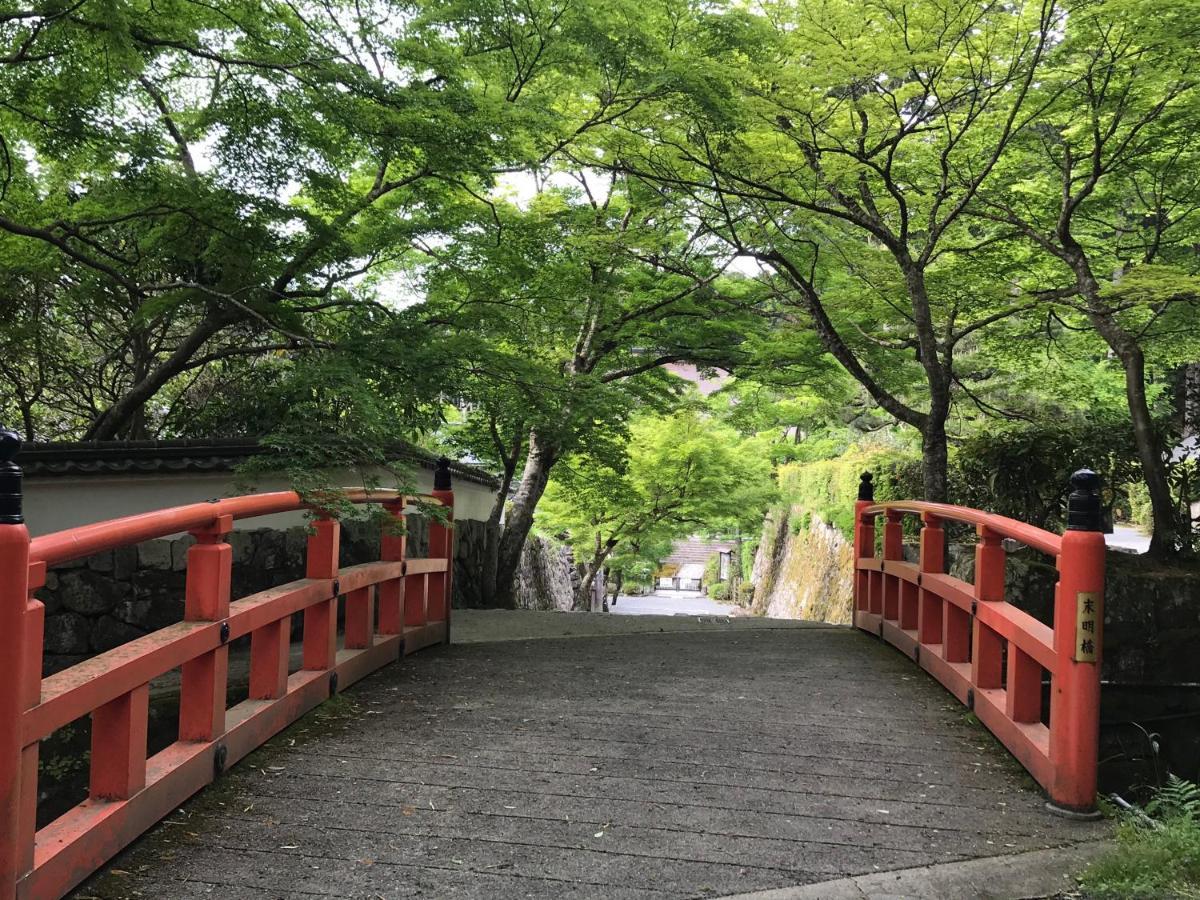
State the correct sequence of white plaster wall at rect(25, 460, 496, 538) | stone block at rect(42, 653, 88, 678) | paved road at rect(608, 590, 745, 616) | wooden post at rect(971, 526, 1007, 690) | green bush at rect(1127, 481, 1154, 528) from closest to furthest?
1. wooden post at rect(971, 526, 1007, 690)
2. stone block at rect(42, 653, 88, 678)
3. white plaster wall at rect(25, 460, 496, 538)
4. green bush at rect(1127, 481, 1154, 528)
5. paved road at rect(608, 590, 745, 616)

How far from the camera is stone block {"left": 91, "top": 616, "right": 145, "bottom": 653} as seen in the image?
655cm

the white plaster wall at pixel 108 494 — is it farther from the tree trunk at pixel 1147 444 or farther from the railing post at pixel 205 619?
the tree trunk at pixel 1147 444

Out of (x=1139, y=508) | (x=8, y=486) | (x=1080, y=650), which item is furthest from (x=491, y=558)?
(x=1139, y=508)

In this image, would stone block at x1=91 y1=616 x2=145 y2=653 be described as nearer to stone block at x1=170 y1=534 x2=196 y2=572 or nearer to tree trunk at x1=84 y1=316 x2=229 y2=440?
stone block at x1=170 y1=534 x2=196 y2=572

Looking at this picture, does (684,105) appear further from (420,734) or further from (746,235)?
(420,734)

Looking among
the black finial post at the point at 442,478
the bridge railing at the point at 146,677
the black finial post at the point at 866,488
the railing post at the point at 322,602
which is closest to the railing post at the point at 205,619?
the bridge railing at the point at 146,677

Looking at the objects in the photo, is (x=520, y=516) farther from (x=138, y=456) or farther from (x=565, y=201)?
(x=138, y=456)

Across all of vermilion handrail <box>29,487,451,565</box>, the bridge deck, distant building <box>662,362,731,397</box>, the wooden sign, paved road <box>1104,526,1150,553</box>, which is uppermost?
distant building <box>662,362,731,397</box>

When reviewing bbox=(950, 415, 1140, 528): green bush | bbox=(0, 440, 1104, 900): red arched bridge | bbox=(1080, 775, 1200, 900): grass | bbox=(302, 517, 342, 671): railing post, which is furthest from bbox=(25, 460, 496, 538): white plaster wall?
bbox=(950, 415, 1140, 528): green bush

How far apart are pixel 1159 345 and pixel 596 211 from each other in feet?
21.3

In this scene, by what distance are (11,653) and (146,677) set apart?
0.64 meters

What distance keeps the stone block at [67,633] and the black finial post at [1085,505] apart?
652 centimetres

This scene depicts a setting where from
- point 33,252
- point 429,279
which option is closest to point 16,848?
point 33,252

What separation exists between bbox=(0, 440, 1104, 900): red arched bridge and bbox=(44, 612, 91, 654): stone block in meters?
2.95
